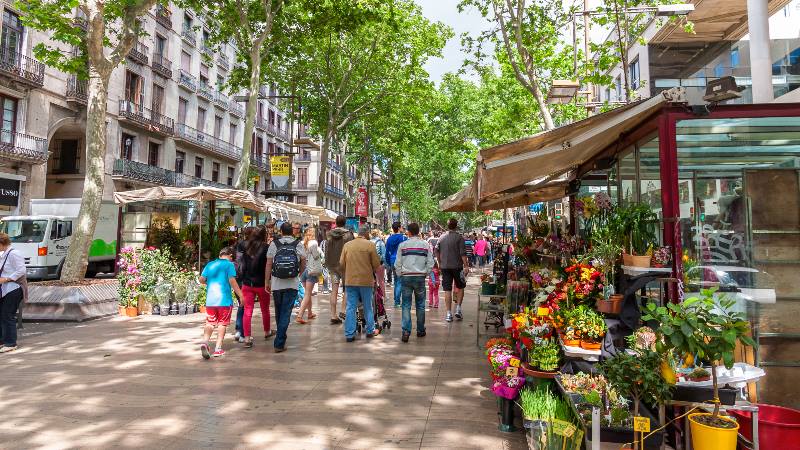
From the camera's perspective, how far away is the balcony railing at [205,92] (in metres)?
A: 31.4

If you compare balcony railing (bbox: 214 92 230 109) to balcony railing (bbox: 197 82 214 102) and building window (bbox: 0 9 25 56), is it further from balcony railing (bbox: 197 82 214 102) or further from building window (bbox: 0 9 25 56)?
building window (bbox: 0 9 25 56)

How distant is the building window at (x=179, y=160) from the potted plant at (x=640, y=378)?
103 ft

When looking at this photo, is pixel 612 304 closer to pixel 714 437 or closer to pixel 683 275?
pixel 683 275

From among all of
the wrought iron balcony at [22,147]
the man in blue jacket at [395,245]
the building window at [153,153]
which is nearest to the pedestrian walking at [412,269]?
the man in blue jacket at [395,245]

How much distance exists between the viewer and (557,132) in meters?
4.18

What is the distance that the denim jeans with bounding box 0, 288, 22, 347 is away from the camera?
6.64 m

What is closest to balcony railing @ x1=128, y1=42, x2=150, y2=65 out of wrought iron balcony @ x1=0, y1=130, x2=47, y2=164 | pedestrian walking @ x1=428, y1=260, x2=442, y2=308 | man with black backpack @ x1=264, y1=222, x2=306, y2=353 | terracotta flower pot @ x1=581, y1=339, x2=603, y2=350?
wrought iron balcony @ x1=0, y1=130, x2=47, y2=164

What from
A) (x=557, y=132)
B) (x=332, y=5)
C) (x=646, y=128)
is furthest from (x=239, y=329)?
(x=332, y=5)

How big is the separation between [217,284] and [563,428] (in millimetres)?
4912

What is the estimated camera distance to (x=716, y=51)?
16641 millimetres

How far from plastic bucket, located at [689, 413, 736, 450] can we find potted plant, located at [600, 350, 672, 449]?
0.26m

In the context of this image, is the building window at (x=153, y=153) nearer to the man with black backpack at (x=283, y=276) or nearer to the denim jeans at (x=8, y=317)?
the denim jeans at (x=8, y=317)

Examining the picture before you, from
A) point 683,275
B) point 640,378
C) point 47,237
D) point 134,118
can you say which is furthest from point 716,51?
point 134,118

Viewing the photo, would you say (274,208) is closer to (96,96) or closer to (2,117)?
(96,96)
